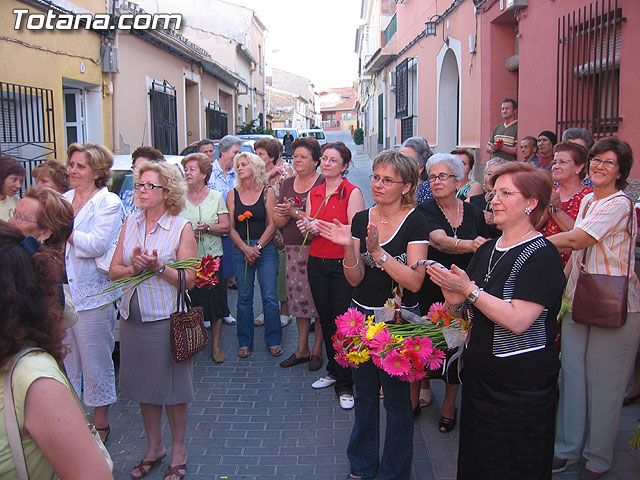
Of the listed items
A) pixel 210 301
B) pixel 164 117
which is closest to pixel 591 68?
pixel 210 301

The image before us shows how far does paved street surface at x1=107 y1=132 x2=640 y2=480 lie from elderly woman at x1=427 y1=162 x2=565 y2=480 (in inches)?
39.2

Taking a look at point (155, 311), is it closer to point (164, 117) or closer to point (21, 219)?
A: point (21, 219)

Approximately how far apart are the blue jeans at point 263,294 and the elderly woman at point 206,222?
200 millimetres

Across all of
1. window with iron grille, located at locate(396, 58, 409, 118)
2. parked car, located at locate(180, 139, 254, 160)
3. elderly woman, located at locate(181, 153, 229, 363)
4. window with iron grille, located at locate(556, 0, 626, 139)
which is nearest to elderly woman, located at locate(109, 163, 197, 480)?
elderly woman, located at locate(181, 153, 229, 363)

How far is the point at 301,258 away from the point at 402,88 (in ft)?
48.6

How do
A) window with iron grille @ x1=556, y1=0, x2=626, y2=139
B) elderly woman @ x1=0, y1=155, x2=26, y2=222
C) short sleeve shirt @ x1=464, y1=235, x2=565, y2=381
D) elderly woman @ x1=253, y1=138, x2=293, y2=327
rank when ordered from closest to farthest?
short sleeve shirt @ x1=464, y1=235, x2=565, y2=381 < elderly woman @ x1=0, y1=155, x2=26, y2=222 < window with iron grille @ x1=556, y1=0, x2=626, y2=139 < elderly woman @ x1=253, y1=138, x2=293, y2=327

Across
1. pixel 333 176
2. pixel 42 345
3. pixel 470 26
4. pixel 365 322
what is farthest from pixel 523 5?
pixel 42 345

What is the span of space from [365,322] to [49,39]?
29.2ft

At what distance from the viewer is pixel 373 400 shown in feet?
11.4

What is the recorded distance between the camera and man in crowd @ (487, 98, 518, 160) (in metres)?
7.44

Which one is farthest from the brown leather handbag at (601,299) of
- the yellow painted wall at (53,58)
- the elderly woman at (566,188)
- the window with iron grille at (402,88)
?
the window with iron grille at (402,88)

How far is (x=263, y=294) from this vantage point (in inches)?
228

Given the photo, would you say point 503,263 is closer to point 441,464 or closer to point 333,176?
point 441,464

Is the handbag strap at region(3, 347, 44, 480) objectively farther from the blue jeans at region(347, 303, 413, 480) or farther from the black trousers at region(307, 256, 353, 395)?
the black trousers at region(307, 256, 353, 395)
